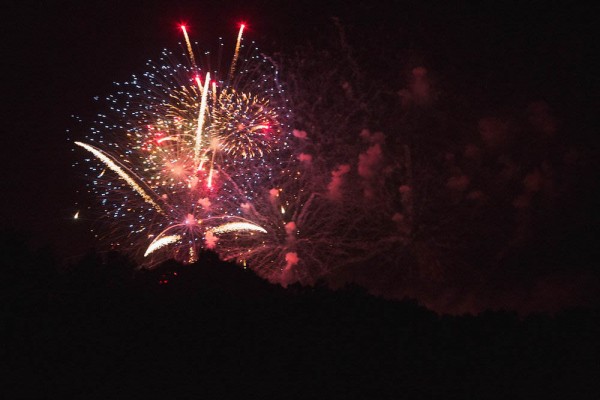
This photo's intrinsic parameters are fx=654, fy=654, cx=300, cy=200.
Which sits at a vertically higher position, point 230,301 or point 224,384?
point 230,301

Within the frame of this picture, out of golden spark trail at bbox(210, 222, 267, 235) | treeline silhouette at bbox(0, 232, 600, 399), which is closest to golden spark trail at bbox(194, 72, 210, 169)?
golden spark trail at bbox(210, 222, 267, 235)

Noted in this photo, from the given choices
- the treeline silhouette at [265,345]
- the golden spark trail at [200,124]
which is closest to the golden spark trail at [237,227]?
the golden spark trail at [200,124]

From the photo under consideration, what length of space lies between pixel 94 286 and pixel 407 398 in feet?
17.5

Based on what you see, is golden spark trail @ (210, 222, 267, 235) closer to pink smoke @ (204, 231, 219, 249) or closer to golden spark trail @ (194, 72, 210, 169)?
pink smoke @ (204, 231, 219, 249)

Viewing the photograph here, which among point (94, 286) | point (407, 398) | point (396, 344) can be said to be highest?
point (94, 286)

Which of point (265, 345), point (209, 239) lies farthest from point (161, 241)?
Result: point (265, 345)

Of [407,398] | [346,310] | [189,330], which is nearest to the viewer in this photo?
[407,398]

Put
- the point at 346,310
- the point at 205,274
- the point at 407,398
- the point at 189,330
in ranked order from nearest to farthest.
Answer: the point at 407,398, the point at 189,330, the point at 346,310, the point at 205,274

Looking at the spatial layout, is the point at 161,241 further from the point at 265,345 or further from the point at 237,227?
the point at 265,345

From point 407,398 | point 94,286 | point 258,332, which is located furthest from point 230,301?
point 407,398

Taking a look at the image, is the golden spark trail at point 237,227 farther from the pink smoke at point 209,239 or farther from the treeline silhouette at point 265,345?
the treeline silhouette at point 265,345

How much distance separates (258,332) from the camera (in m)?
9.75

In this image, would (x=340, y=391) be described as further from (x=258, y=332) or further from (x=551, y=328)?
(x=551, y=328)

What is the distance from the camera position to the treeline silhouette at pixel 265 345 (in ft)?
29.3
